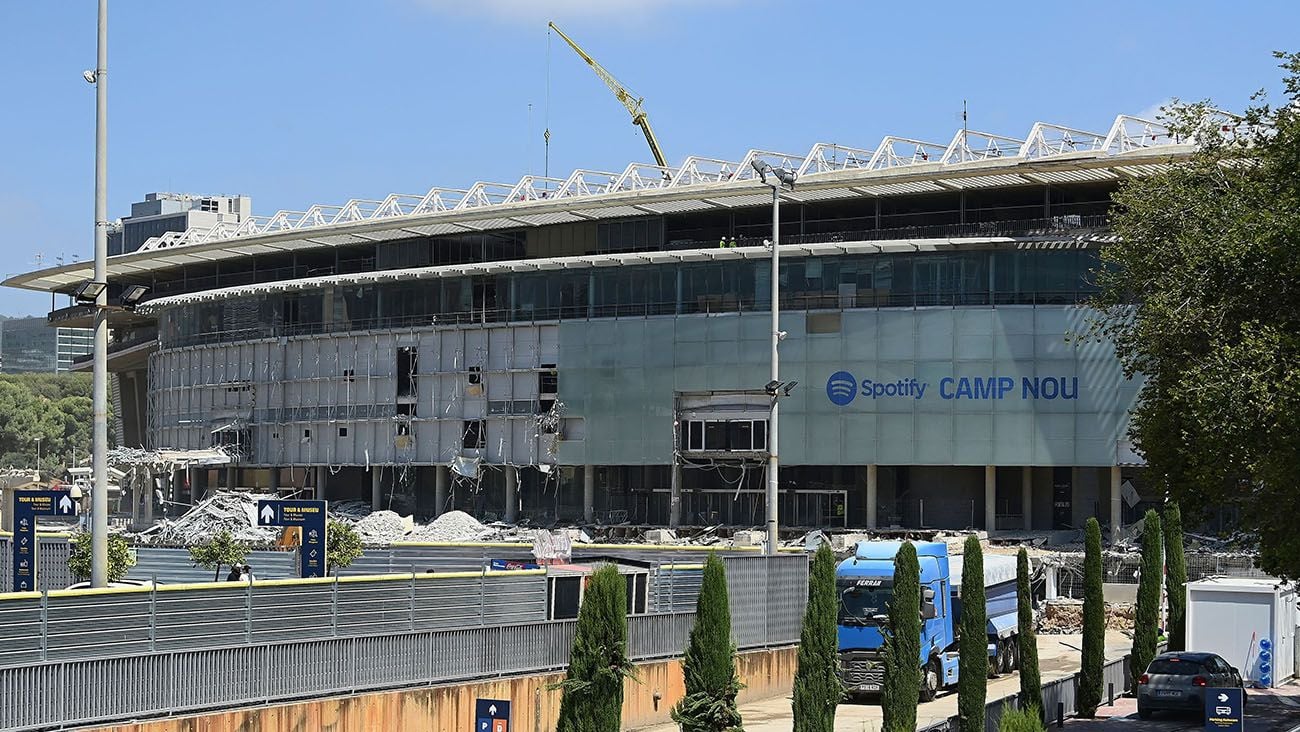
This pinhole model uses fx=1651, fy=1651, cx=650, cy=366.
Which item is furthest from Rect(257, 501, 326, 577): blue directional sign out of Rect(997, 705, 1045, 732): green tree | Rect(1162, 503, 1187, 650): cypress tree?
Rect(997, 705, 1045, 732): green tree

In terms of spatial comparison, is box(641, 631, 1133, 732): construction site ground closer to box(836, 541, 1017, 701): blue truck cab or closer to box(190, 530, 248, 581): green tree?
box(836, 541, 1017, 701): blue truck cab

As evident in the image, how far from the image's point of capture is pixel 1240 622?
1692 inches

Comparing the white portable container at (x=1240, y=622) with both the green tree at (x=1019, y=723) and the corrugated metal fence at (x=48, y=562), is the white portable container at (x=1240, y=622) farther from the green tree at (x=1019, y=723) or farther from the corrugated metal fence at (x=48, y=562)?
the corrugated metal fence at (x=48, y=562)

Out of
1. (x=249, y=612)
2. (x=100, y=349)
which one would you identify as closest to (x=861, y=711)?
(x=249, y=612)

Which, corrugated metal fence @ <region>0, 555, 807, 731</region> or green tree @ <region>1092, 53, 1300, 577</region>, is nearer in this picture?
corrugated metal fence @ <region>0, 555, 807, 731</region>

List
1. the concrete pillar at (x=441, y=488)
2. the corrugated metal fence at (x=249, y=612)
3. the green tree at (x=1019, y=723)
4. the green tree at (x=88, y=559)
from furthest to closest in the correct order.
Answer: the concrete pillar at (x=441, y=488)
the green tree at (x=88, y=559)
the corrugated metal fence at (x=249, y=612)
the green tree at (x=1019, y=723)

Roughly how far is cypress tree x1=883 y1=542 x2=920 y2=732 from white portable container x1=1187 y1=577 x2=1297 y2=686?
1441 cm

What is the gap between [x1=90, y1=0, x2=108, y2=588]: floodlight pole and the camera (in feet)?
84.0

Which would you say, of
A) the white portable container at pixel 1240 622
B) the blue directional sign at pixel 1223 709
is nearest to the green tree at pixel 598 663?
the blue directional sign at pixel 1223 709

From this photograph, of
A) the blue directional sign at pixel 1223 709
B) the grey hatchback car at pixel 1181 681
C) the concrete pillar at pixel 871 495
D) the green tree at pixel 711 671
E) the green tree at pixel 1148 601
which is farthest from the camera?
the concrete pillar at pixel 871 495

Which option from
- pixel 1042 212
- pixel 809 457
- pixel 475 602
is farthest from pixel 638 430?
pixel 475 602

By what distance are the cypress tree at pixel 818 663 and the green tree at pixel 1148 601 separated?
15.5 metres

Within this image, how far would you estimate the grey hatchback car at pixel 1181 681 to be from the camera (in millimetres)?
37156

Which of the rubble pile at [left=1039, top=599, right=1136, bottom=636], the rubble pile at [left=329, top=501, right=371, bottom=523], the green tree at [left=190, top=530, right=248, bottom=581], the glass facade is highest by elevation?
the glass facade
